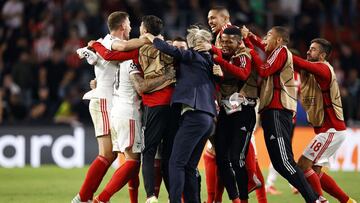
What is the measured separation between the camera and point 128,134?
1083 cm

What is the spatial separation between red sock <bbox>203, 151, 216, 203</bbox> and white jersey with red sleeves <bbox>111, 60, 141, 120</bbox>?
1173mm

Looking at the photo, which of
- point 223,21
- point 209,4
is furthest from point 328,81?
point 209,4

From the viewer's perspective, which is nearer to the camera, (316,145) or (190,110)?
(190,110)

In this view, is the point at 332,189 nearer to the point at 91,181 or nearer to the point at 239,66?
the point at 239,66

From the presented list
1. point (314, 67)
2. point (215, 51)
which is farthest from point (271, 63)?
point (215, 51)

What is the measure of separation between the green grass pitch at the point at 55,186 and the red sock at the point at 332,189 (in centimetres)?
115

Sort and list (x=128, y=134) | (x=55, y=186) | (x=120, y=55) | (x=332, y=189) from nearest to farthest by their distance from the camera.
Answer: (x=120, y=55) → (x=128, y=134) → (x=332, y=189) → (x=55, y=186)

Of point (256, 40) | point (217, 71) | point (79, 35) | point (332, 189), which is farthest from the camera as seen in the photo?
point (79, 35)

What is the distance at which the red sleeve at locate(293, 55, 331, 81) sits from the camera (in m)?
11.1

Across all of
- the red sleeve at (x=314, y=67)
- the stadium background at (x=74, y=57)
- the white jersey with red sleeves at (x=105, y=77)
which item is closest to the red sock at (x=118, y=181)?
the white jersey with red sleeves at (x=105, y=77)

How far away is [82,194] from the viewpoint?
36.1ft

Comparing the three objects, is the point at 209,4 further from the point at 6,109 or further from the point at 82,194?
the point at 82,194

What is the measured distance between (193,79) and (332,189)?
2.61m

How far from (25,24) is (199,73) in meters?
11.2
